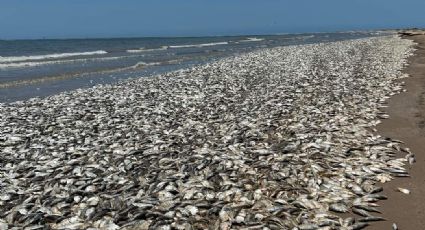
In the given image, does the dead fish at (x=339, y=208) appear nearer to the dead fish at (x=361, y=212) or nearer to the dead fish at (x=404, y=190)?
the dead fish at (x=361, y=212)

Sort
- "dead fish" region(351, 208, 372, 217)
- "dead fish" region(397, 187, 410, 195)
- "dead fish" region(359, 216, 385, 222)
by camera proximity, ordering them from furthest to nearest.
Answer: "dead fish" region(397, 187, 410, 195) < "dead fish" region(351, 208, 372, 217) < "dead fish" region(359, 216, 385, 222)

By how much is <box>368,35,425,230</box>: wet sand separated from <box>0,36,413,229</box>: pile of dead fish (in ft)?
0.78

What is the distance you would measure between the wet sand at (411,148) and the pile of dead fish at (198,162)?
0.24 meters

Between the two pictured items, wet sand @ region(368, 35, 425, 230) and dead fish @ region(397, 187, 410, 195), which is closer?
wet sand @ region(368, 35, 425, 230)

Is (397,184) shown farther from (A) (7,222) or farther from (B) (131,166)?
(A) (7,222)

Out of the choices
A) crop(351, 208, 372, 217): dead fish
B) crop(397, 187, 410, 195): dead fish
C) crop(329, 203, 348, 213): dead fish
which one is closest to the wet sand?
crop(397, 187, 410, 195): dead fish

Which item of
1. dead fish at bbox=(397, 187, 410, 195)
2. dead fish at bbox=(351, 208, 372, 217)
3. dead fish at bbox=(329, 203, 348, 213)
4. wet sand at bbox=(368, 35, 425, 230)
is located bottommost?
wet sand at bbox=(368, 35, 425, 230)

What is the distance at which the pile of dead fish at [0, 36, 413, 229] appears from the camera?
6457mm

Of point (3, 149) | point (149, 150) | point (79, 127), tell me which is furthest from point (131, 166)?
point (79, 127)

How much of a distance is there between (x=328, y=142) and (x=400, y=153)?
1.52 meters

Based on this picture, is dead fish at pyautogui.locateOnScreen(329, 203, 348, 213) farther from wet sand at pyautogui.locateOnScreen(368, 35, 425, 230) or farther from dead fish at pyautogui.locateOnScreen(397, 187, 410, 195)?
dead fish at pyautogui.locateOnScreen(397, 187, 410, 195)

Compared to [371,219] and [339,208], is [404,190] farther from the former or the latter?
[339,208]

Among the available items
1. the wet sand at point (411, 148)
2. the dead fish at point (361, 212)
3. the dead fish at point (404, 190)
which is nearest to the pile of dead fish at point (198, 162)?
the dead fish at point (361, 212)

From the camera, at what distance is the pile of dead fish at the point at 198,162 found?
6.46m
